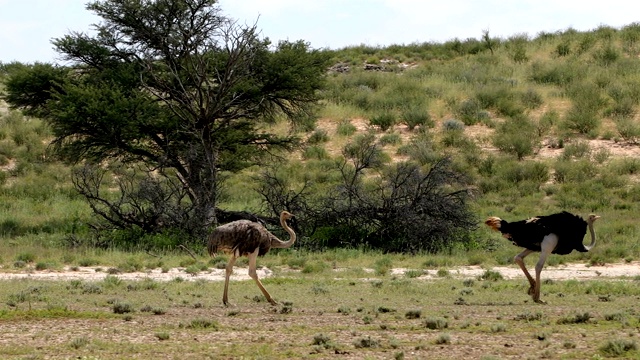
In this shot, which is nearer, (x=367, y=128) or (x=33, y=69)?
(x=33, y=69)

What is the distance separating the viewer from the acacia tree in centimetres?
2677

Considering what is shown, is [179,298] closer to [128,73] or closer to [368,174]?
[128,73]

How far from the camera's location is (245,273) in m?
21.4

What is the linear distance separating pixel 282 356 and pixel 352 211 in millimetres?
14234

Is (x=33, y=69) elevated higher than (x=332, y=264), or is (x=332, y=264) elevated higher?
(x=33, y=69)

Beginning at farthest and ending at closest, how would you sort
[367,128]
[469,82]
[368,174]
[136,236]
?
1. [469,82]
2. [367,128]
3. [368,174]
4. [136,236]

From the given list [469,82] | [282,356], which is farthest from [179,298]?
[469,82]

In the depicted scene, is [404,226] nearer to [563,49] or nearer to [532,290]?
[532,290]

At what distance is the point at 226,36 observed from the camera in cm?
2661

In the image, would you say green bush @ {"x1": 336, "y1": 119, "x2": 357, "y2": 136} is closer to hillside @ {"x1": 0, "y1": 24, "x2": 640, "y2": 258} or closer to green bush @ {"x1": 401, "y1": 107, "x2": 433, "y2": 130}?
hillside @ {"x1": 0, "y1": 24, "x2": 640, "y2": 258}

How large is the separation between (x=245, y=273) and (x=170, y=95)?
8.10 m

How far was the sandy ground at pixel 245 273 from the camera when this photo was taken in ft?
66.4

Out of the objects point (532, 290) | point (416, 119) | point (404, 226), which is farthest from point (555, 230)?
point (416, 119)

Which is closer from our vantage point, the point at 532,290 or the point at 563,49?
the point at 532,290
